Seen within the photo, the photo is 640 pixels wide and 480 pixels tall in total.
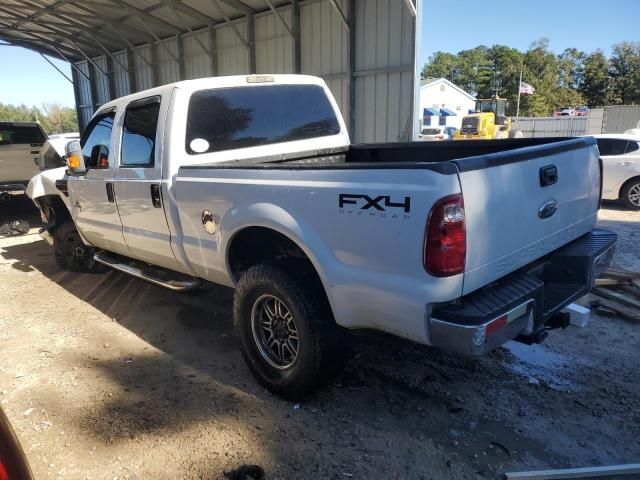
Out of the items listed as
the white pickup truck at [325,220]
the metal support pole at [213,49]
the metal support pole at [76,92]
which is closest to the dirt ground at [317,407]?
the white pickup truck at [325,220]

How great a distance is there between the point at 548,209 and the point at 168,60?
1786 centimetres

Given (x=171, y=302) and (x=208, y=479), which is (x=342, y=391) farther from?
(x=171, y=302)

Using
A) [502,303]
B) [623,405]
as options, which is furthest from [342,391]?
[623,405]

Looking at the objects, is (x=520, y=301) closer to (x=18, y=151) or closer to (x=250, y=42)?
(x=18, y=151)

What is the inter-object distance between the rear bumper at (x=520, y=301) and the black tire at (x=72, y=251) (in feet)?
17.4

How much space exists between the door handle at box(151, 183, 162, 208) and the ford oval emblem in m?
2.73

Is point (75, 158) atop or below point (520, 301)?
atop

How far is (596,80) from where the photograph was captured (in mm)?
61344

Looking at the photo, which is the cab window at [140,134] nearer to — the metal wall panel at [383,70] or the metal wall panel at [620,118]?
the metal wall panel at [383,70]

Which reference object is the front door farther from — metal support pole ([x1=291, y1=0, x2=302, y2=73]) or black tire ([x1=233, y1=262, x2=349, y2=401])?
metal support pole ([x1=291, y1=0, x2=302, y2=73])

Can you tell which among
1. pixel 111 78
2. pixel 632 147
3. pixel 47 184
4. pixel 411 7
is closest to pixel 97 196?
pixel 47 184

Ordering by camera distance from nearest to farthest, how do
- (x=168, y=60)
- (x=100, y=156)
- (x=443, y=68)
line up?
(x=100, y=156) → (x=168, y=60) → (x=443, y=68)

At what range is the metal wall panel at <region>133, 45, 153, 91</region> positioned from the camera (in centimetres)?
1864

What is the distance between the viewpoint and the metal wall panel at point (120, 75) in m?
20.3
